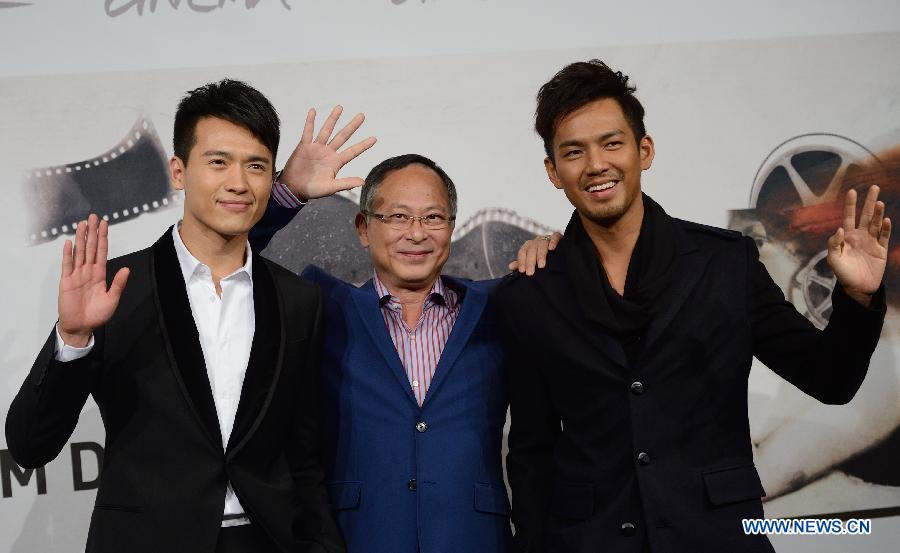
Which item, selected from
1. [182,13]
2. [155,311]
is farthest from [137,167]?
[155,311]

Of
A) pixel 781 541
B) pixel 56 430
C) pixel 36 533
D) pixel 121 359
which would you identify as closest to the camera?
pixel 56 430

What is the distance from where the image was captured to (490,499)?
7.36 feet

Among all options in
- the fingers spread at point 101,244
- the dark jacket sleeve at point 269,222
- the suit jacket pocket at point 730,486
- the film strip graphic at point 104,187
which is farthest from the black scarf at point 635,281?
the film strip graphic at point 104,187

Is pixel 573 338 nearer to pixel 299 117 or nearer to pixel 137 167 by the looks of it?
pixel 299 117

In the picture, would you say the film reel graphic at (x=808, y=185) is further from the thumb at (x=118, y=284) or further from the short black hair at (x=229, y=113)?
the thumb at (x=118, y=284)

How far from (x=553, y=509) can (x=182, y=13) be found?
2134 mm

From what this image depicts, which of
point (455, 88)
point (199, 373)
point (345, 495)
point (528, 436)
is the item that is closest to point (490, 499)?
point (528, 436)

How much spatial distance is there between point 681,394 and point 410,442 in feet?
2.27

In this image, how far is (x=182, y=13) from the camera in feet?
9.99

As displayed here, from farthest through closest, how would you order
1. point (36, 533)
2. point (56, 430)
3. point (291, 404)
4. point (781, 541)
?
point (781, 541)
point (36, 533)
point (291, 404)
point (56, 430)

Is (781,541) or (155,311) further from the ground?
(155,311)

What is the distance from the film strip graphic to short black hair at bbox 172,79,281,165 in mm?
900

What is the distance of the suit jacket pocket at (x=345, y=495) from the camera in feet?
7.29

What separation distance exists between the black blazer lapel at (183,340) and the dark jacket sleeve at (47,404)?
0.18 m
